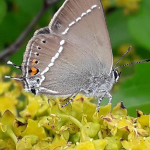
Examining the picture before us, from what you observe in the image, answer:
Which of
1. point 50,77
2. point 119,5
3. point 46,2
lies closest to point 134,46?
point 119,5

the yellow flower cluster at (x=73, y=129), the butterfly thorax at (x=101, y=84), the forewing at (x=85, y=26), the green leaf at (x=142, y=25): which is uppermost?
the green leaf at (x=142, y=25)

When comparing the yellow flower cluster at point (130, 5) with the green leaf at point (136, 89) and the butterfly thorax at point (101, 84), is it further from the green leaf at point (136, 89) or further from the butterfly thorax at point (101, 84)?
the butterfly thorax at point (101, 84)

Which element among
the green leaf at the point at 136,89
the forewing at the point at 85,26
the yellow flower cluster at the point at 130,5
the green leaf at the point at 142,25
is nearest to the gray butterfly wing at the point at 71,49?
the forewing at the point at 85,26

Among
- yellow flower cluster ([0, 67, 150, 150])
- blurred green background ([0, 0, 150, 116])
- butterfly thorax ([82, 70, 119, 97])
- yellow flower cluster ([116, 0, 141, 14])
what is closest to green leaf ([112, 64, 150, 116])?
blurred green background ([0, 0, 150, 116])

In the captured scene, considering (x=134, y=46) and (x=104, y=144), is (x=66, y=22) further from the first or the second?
(x=134, y=46)

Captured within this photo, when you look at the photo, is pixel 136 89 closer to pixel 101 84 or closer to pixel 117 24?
pixel 101 84
